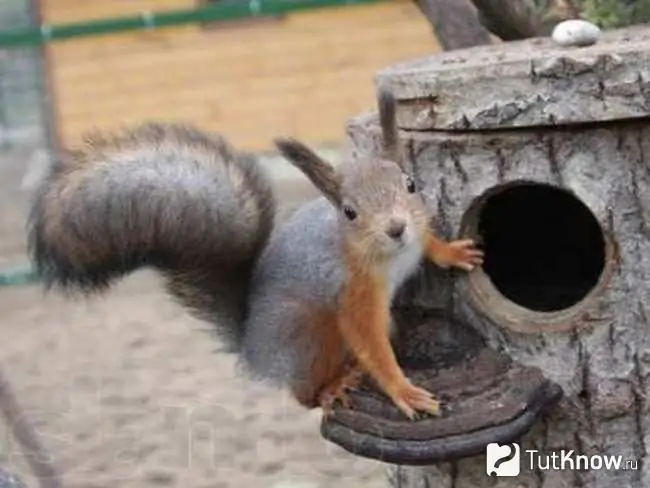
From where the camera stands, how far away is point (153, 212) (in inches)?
58.4

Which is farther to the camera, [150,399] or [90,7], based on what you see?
[90,7]

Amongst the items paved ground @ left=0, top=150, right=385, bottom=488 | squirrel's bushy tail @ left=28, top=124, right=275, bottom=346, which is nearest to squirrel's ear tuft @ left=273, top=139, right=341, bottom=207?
squirrel's bushy tail @ left=28, top=124, right=275, bottom=346

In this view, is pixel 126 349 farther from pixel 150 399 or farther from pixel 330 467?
pixel 330 467

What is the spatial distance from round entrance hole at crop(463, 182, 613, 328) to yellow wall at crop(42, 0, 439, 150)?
4.57 m

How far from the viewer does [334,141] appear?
616 cm

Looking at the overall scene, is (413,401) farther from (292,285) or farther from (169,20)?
(169,20)

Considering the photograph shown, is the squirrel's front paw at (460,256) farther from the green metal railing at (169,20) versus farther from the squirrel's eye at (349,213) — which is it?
the green metal railing at (169,20)

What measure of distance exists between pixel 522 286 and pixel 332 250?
1.24 feet

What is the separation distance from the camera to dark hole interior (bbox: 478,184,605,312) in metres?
1.75

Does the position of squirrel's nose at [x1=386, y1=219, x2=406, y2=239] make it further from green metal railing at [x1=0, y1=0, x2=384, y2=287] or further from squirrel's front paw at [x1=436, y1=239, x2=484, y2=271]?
green metal railing at [x1=0, y1=0, x2=384, y2=287]

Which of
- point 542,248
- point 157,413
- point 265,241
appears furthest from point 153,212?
point 157,413

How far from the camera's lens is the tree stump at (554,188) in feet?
4.75

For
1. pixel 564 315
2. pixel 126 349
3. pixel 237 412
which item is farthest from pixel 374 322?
pixel 126 349

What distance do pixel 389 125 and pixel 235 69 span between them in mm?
5125
